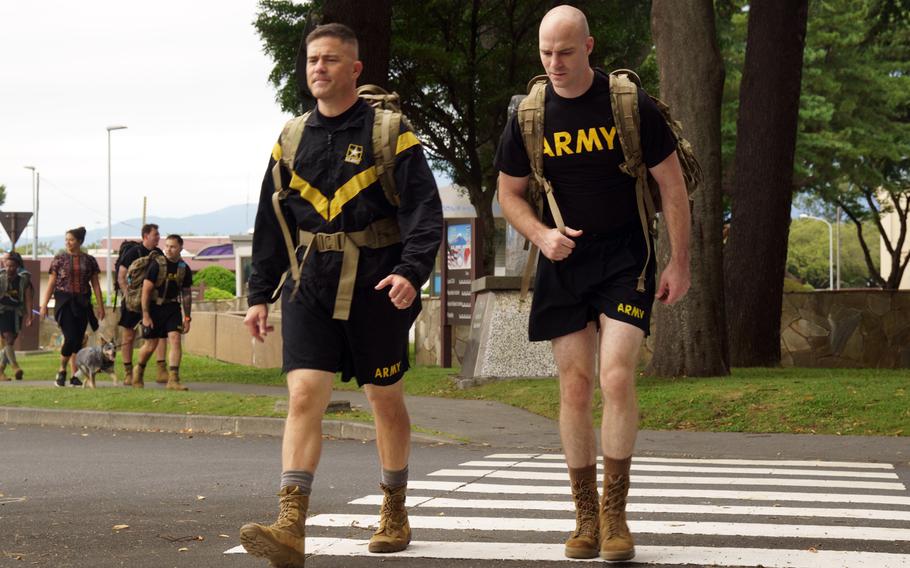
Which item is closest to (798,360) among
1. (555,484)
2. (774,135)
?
(774,135)

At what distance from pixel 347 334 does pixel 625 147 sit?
1.28 m

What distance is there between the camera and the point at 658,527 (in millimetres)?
6668

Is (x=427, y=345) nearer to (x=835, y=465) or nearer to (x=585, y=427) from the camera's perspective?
(x=835, y=465)

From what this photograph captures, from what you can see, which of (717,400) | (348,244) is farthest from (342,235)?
(717,400)

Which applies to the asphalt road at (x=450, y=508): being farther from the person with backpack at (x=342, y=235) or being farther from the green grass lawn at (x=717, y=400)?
the green grass lawn at (x=717, y=400)

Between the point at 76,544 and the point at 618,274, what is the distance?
104 inches

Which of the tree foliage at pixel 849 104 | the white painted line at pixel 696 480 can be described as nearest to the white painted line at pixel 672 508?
the white painted line at pixel 696 480

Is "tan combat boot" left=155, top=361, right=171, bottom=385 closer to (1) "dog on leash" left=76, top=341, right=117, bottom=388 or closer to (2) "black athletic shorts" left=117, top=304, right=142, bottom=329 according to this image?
(1) "dog on leash" left=76, top=341, right=117, bottom=388

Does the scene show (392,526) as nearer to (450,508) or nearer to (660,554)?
(660,554)

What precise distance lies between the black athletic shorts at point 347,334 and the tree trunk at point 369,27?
10055 millimetres

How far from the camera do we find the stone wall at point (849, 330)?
2183cm

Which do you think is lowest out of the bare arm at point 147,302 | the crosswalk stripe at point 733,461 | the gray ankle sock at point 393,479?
the crosswalk stripe at point 733,461

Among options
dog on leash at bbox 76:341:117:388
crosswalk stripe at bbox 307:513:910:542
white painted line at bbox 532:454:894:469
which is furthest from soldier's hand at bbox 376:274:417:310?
dog on leash at bbox 76:341:117:388

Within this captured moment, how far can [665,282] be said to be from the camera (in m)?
5.87
